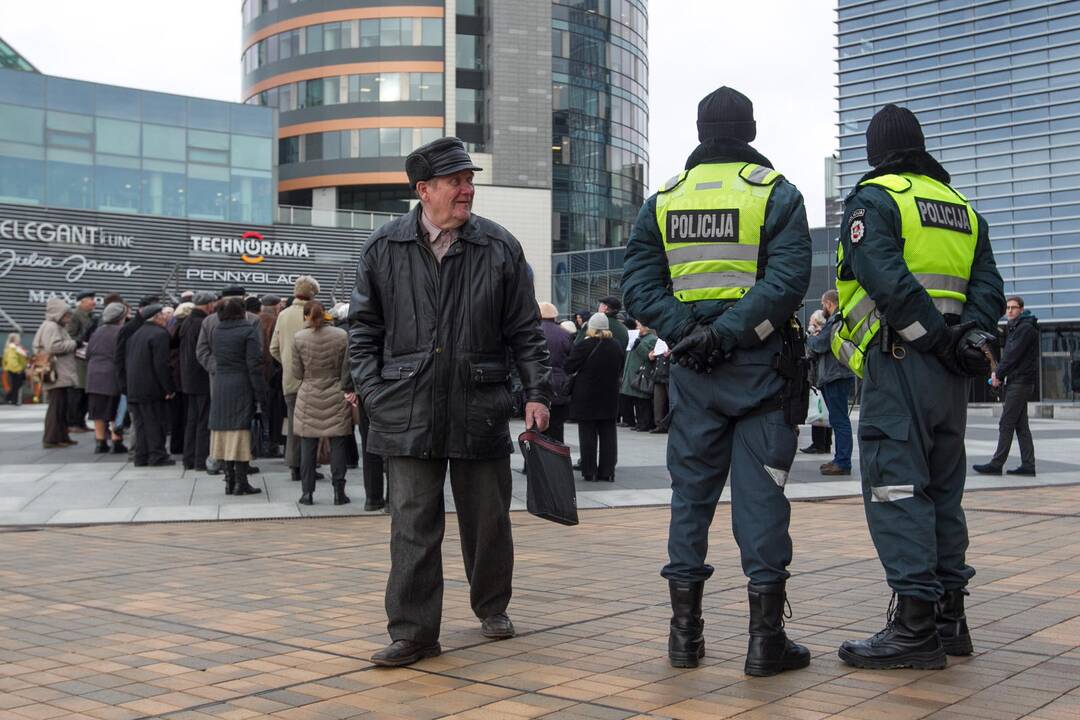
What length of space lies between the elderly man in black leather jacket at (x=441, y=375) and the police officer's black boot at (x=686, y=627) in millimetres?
829

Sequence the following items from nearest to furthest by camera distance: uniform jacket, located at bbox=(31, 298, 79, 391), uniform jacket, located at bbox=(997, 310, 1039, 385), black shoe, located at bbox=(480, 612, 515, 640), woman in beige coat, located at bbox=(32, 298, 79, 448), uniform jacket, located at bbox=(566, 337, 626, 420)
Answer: black shoe, located at bbox=(480, 612, 515, 640) → uniform jacket, located at bbox=(566, 337, 626, 420) → uniform jacket, located at bbox=(997, 310, 1039, 385) → woman in beige coat, located at bbox=(32, 298, 79, 448) → uniform jacket, located at bbox=(31, 298, 79, 391)

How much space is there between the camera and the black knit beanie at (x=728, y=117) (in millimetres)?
4641

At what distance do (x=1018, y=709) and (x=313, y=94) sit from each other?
68718 millimetres

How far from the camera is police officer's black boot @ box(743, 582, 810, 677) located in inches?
168

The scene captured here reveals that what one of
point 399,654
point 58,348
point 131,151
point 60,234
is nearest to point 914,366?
point 399,654

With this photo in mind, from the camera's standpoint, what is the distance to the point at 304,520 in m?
9.45

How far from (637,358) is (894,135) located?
1373 cm

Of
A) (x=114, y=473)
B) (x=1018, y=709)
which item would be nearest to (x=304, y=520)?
(x=114, y=473)

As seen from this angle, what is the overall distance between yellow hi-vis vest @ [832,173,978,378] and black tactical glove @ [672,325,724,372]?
26.9 inches

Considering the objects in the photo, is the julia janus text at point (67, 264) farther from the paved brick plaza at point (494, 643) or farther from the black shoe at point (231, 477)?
the paved brick plaza at point (494, 643)

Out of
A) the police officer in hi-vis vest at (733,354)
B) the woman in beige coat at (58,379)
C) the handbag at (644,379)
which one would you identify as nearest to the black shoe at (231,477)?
the woman in beige coat at (58,379)

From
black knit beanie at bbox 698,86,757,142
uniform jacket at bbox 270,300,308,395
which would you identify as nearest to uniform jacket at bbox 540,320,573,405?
uniform jacket at bbox 270,300,308,395

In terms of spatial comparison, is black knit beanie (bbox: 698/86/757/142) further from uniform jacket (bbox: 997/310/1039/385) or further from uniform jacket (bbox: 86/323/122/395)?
uniform jacket (bbox: 86/323/122/395)

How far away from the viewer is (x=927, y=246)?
4602mm
